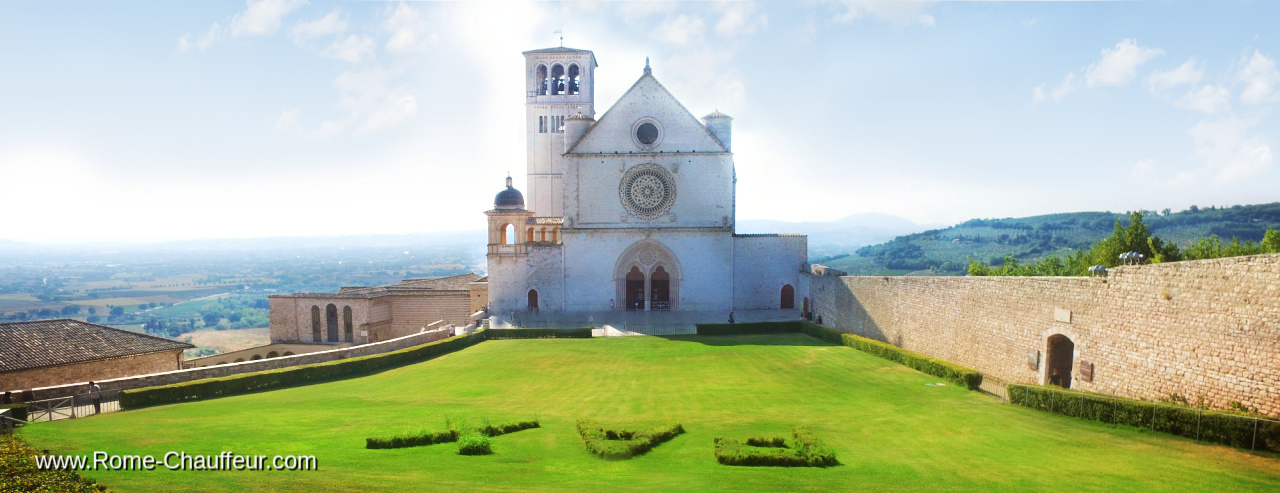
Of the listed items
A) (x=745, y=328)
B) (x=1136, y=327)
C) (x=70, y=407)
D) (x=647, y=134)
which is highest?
(x=647, y=134)

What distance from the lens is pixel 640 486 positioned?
962 centimetres

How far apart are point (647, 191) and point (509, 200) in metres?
8.00

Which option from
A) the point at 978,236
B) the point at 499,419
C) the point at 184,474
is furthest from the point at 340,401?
the point at 978,236

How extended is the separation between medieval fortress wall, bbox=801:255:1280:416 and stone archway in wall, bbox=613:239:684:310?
54.6 feet

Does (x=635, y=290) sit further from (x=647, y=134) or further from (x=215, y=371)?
(x=215, y=371)

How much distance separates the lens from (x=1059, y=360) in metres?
17.6

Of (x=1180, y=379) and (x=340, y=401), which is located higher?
(x=1180, y=379)

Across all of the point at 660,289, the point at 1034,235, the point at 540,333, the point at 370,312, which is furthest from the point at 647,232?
the point at 1034,235

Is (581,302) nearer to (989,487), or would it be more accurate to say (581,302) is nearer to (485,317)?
(485,317)

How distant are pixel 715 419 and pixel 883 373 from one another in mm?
8427

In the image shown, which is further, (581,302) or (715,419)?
(581,302)

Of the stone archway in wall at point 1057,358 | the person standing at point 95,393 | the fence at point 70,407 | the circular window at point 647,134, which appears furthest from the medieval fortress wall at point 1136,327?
the person standing at point 95,393

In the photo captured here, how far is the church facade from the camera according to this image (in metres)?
38.0

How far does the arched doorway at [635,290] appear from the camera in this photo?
128 ft
